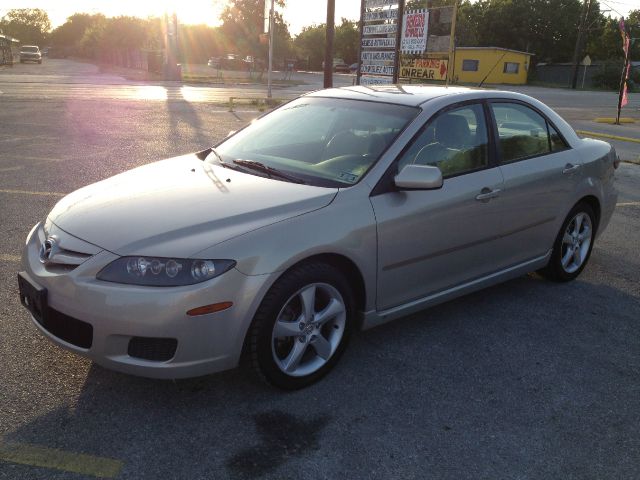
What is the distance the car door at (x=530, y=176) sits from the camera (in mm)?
4332

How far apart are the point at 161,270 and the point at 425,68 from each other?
14.6 m

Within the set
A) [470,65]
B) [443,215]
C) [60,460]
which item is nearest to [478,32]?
[470,65]

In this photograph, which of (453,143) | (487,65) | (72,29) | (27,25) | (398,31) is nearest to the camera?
(453,143)

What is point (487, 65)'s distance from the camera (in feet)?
169

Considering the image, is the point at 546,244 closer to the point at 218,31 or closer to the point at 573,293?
the point at 573,293

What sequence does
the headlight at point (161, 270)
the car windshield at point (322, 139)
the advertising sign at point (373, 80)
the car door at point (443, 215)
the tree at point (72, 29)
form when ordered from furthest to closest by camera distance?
1. the tree at point (72, 29)
2. the advertising sign at point (373, 80)
3. the car windshield at point (322, 139)
4. the car door at point (443, 215)
5. the headlight at point (161, 270)

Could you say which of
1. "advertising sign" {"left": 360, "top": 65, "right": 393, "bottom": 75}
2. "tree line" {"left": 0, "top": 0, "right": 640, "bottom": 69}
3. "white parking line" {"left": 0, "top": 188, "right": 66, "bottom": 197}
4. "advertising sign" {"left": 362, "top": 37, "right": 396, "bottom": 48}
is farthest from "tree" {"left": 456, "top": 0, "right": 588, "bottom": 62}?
"white parking line" {"left": 0, "top": 188, "right": 66, "bottom": 197}

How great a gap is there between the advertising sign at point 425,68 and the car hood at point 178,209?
1263 cm

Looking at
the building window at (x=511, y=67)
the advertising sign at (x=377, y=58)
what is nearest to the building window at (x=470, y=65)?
the building window at (x=511, y=67)

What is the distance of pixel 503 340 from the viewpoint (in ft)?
13.3

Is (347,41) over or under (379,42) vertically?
over

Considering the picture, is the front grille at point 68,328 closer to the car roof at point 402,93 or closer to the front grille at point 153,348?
the front grille at point 153,348

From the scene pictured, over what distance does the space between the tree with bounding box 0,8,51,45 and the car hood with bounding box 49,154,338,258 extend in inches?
5983

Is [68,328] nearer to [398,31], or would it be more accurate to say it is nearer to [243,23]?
[398,31]
